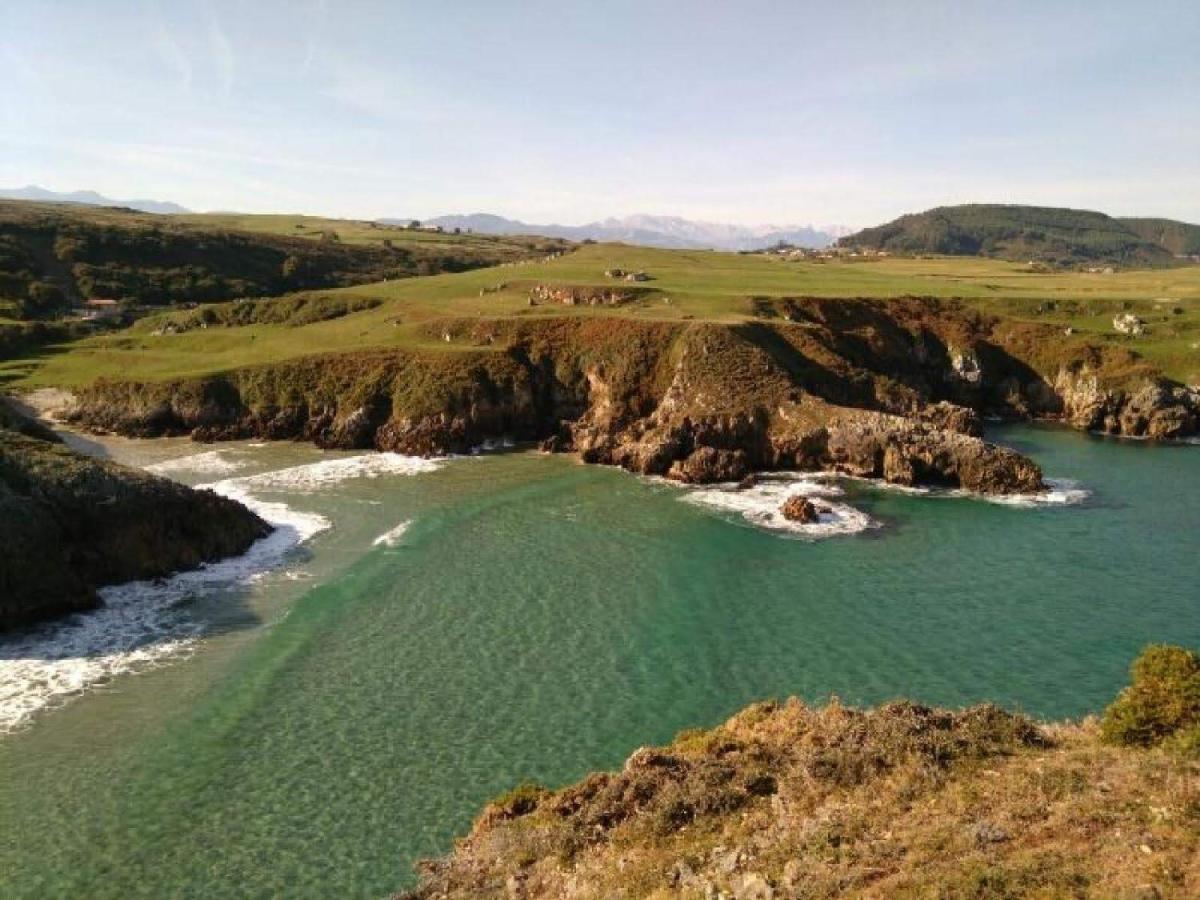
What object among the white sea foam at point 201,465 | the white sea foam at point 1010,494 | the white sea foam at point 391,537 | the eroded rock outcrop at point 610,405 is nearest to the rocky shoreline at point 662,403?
the eroded rock outcrop at point 610,405

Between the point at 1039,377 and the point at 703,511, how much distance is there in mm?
51134

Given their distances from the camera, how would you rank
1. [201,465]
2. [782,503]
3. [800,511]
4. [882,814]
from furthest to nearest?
1. [201,465]
2. [782,503]
3. [800,511]
4. [882,814]

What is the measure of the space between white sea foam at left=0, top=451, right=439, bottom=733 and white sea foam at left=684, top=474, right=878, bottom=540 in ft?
64.5

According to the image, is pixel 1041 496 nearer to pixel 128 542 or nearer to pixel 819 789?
pixel 819 789

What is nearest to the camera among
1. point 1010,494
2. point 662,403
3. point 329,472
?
point 1010,494

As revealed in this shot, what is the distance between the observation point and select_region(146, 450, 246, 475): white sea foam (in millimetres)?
55938

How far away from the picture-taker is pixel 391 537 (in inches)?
1727

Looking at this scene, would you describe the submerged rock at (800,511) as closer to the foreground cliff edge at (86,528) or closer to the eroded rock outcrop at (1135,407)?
the foreground cliff edge at (86,528)

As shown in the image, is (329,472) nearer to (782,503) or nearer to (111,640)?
(111,640)

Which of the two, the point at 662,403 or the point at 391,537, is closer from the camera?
the point at 391,537

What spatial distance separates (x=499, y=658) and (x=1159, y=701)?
21.1 m

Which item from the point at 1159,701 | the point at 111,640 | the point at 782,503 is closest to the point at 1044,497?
the point at 782,503

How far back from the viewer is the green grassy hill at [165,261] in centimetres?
11262

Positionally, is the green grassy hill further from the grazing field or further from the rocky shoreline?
the rocky shoreline
